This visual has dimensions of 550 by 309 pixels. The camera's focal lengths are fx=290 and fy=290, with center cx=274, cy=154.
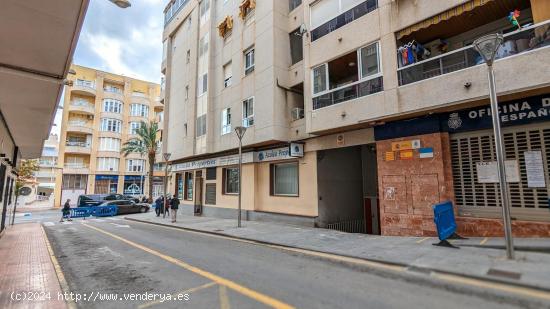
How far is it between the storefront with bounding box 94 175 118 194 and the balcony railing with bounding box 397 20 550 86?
162 feet

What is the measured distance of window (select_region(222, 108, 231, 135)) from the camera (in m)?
18.4

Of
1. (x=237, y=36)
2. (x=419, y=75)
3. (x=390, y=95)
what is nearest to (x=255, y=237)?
(x=390, y=95)

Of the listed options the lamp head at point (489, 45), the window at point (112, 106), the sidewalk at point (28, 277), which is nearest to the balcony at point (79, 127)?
the window at point (112, 106)

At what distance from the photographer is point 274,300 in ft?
16.0

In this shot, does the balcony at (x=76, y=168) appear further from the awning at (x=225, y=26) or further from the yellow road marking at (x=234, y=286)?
the yellow road marking at (x=234, y=286)

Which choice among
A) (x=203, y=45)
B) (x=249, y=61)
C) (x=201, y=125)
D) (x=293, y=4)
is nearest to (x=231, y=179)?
(x=201, y=125)

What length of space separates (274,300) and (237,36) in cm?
1674

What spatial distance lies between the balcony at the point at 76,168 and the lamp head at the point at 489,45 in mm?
52651

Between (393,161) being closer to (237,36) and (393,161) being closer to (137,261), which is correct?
(137,261)

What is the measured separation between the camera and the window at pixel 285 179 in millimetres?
15141

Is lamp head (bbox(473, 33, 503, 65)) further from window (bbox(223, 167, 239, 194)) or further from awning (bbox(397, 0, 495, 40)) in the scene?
window (bbox(223, 167, 239, 194))

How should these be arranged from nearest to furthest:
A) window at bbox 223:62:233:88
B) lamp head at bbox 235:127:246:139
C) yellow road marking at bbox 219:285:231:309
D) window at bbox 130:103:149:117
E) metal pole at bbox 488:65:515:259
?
yellow road marking at bbox 219:285:231:309
metal pole at bbox 488:65:515:259
lamp head at bbox 235:127:246:139
window at bbox 223:62:233:88
window at bbox 130:103:149:117

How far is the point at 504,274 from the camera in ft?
17.3

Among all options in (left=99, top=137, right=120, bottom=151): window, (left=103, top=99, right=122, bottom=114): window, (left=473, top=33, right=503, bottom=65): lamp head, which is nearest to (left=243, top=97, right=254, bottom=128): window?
(left=473, top=33, right=503, bottom=65): lamp head
